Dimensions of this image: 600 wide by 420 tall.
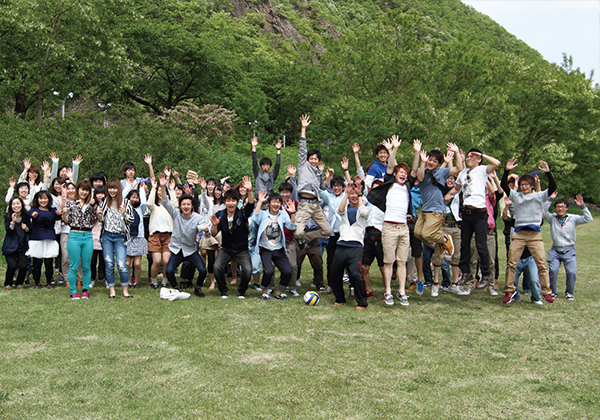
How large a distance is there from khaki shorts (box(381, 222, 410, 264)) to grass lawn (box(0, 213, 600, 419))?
79cm

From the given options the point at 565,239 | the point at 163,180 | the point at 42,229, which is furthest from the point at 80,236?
the point at 565,239

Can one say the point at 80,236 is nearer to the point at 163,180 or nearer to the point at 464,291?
the point at 163,180

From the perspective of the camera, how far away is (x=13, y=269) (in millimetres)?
8672

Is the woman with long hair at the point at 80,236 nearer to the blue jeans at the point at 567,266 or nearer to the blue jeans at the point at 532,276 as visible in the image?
the blue jeans at the point at 532,276

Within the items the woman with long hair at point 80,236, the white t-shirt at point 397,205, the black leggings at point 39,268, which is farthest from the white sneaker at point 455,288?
the black leggings at point 39,268

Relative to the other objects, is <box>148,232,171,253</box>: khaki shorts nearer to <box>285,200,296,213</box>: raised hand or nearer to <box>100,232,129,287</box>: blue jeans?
<box>100,232,129,287</box>: blue jeans

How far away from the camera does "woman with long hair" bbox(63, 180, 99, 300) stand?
26.0ft

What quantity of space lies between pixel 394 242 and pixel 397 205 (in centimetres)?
60

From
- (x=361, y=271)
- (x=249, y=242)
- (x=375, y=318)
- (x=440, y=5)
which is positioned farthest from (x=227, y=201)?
(x=440, y=5)

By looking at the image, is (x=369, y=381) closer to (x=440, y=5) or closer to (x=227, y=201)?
(x=227, y=201)

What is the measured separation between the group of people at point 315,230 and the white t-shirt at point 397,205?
18mm

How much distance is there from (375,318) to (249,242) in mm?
2489

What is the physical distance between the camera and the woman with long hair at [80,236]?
7930 mm

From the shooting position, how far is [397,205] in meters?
8.08
